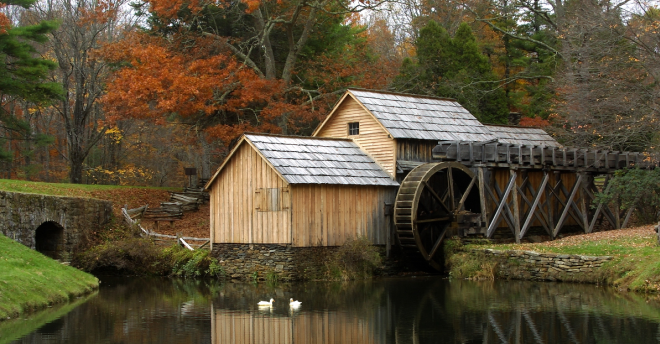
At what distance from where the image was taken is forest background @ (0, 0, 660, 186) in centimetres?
2764

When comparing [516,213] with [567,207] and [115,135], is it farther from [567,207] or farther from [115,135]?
[115,135]

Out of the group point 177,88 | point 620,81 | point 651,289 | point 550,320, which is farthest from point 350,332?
point 177,88

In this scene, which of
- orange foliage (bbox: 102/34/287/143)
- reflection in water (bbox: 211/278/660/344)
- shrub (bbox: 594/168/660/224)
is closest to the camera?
reflection in water (bbox: 211/278/660/344)

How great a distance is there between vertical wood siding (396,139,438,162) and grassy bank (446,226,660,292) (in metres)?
3.54

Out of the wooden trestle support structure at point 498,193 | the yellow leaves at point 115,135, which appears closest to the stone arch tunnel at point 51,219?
the wooden trestle support structure at point 498,193

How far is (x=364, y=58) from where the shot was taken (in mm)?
40094

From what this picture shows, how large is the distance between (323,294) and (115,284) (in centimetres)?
764

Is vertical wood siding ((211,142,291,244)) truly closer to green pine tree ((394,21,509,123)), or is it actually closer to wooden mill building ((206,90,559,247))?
wooden mill building ((206,90,559,247))

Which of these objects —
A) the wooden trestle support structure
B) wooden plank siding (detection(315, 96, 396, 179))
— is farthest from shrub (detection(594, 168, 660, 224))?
wooden plank siding (detection(315, 96, 396, 179))

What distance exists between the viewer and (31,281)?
1842 cm

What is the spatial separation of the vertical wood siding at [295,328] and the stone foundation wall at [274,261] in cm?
632

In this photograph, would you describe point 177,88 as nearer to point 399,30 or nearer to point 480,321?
point 480,321

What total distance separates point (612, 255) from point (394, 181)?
7795 mm

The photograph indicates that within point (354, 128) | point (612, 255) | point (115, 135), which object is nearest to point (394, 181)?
point (354, 128)
